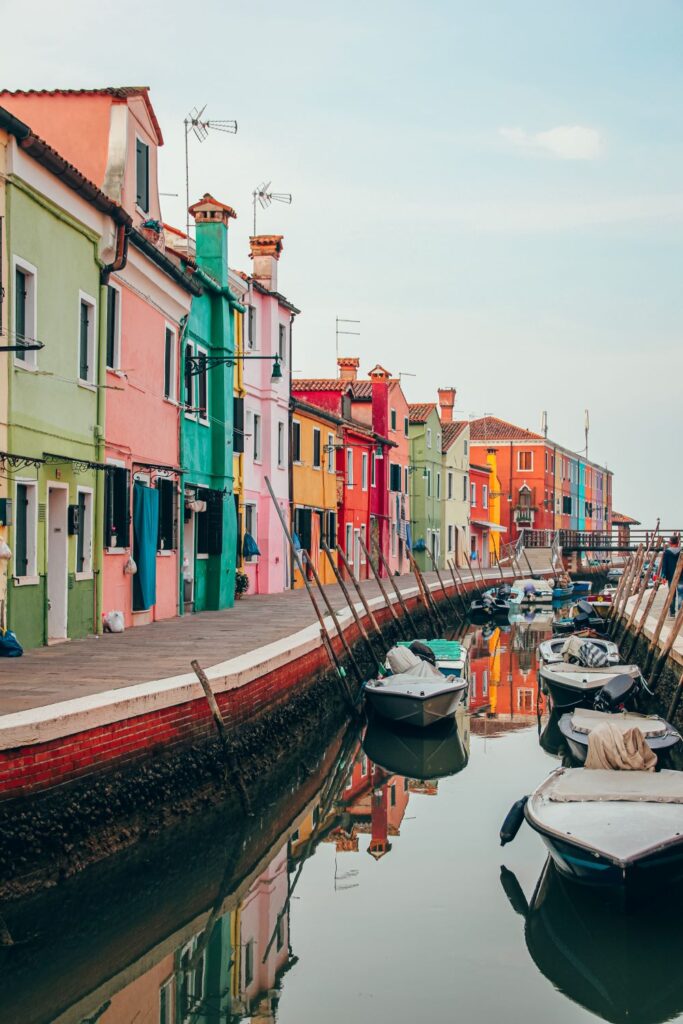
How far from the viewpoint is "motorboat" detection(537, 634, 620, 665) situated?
20391 mm

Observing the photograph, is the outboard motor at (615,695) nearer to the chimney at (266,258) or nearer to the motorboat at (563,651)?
the motorboat at (563,651)

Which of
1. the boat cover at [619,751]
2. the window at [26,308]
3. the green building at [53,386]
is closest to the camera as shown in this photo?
the boat cover at [619,751]

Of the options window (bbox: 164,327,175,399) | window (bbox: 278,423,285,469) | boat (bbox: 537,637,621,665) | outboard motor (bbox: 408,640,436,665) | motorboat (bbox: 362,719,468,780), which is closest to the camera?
motorboat (bbox: 362,719,468,780)

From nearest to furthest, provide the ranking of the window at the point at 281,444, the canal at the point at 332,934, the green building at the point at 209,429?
the canal at the point at 332,934 < the green building at the point at 209,429 < the window at the point at 281,444

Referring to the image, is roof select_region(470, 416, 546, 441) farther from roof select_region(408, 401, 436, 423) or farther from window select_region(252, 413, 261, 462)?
window select_region(252, 413, 261, 462)

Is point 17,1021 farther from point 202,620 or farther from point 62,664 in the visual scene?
point 202,620

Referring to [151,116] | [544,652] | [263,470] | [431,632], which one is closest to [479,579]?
[431,632]

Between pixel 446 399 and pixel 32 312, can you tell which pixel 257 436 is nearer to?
pixel 32 312

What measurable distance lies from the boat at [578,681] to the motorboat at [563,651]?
688 mm

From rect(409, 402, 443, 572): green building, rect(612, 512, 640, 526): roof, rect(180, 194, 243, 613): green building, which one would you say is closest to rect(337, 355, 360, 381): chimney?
rect(409, 402, 443, 572): green building

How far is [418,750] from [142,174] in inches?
393

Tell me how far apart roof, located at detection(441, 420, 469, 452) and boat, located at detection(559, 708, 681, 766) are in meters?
41.7

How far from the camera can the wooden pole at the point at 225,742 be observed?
11.4 meters

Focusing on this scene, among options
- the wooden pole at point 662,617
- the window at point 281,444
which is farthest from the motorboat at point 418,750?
the window at point 281,444
